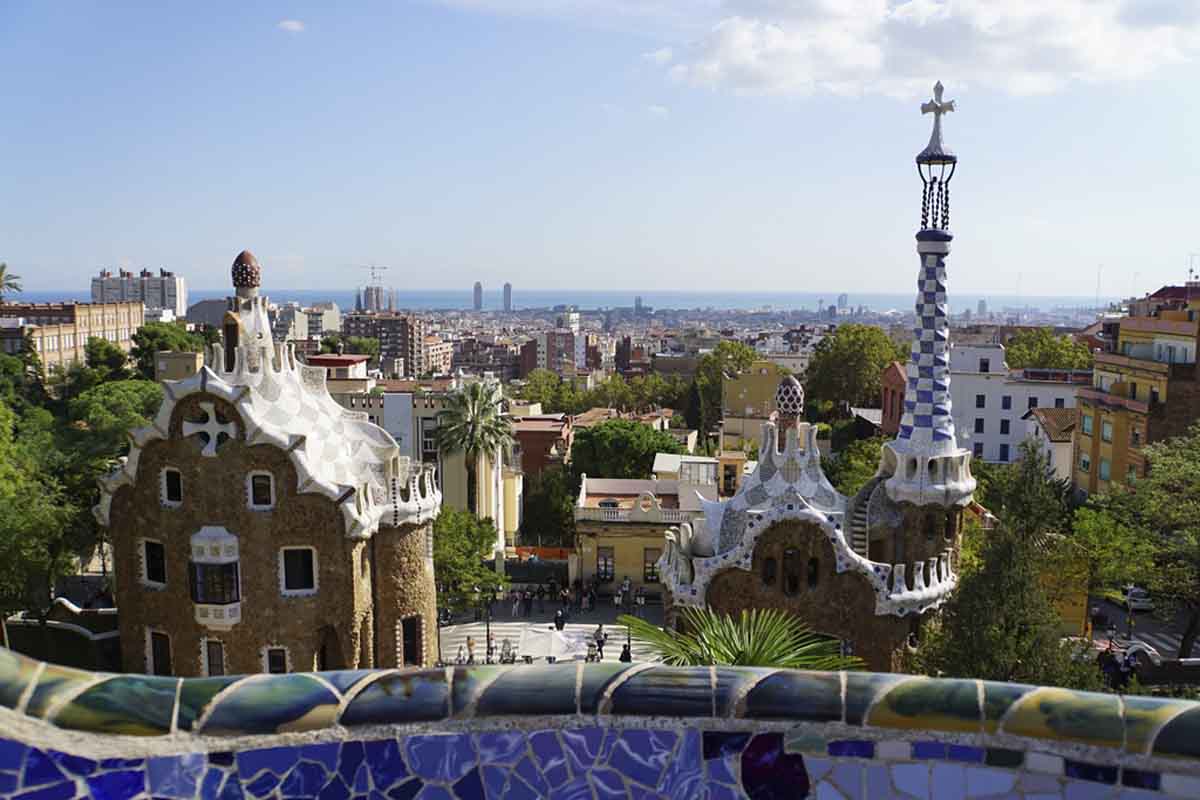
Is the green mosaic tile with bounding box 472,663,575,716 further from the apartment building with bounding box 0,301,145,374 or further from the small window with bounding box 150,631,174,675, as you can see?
the apartment building with bounding box 0,301,145,374

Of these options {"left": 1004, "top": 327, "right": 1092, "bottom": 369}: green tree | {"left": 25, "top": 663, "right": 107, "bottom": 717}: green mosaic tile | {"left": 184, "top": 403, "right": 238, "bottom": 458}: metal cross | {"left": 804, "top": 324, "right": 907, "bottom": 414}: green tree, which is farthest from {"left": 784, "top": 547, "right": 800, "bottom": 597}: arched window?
{"left": 804, "top": 324, "right": 907, "bottom": 414}: green tree

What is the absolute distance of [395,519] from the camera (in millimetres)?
25094

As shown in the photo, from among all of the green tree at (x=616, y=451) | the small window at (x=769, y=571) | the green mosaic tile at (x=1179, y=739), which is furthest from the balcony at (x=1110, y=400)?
the green mosaic tile at (x=1179, y=739)

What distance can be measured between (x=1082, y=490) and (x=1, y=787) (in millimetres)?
51220

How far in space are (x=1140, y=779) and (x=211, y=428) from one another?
21.2 m

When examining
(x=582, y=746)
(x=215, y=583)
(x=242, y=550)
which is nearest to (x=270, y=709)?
(x=582, y=746)

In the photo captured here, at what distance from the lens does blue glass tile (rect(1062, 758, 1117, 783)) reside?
4.70 meters

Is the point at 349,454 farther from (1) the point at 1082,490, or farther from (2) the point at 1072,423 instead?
(2) the point at 1072,423

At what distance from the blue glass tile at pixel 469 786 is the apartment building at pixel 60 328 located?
9274 centimetres

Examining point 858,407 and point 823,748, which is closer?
point 823,748

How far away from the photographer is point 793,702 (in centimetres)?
494

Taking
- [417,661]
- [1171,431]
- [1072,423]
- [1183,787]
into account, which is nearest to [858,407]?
[1072,423]

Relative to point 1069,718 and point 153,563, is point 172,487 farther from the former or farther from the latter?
point 1069,718

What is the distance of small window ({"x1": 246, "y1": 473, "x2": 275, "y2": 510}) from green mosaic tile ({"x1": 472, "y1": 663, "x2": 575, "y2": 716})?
19.3 m
